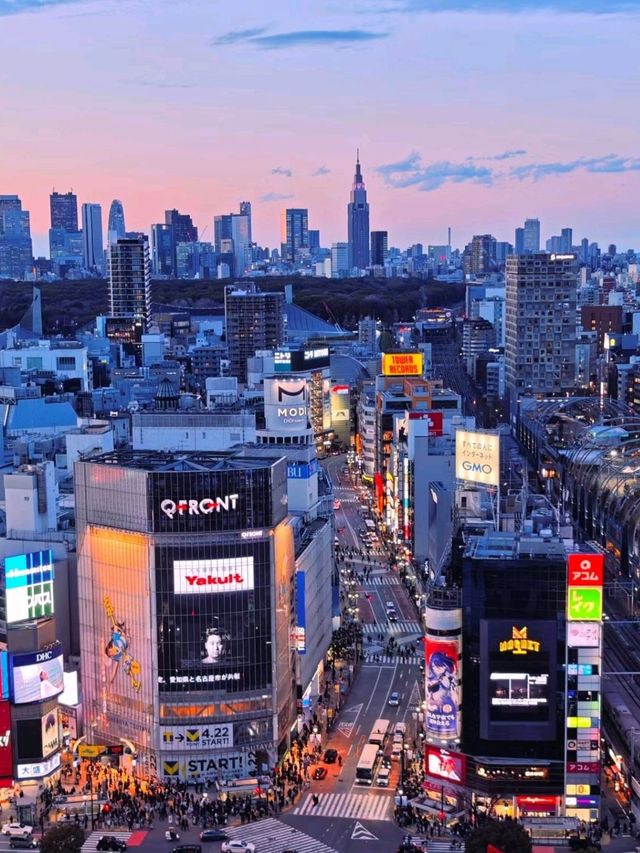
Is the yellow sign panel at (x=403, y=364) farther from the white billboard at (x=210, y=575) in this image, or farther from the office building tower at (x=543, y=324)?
the white billboard at (x=210, y=575)

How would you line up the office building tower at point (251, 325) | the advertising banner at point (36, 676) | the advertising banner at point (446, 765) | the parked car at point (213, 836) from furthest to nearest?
the office building tower at point (251, 325), the advertising banner at point (36, 676), the advertising banner at point (446, 765), the parked car at point (213, 836)

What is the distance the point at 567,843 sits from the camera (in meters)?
30.3

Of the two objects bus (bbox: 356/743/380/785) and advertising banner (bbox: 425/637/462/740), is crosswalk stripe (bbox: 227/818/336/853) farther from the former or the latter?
advertising banner (bbox: 425/637/462/740)

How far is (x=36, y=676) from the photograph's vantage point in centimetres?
3378

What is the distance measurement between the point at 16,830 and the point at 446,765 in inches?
428

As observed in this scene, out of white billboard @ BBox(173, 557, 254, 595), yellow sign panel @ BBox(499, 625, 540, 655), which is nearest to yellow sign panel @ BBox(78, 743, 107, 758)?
white billboard @ BBox(173, 557, 254, 595)

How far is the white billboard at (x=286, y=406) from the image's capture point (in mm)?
60625

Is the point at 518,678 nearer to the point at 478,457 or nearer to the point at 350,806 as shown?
the point at 350,806

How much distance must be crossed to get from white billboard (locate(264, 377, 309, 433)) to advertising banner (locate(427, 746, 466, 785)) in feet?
96.0

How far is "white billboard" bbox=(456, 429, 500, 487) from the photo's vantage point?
4656 cm

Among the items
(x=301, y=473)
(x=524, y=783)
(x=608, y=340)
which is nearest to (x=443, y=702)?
(x=524, y=783)

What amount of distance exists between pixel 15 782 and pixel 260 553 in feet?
28.8

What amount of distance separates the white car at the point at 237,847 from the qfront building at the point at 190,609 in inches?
169

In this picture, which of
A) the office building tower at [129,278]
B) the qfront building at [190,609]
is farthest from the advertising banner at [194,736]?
the office building tower at [129,278]
